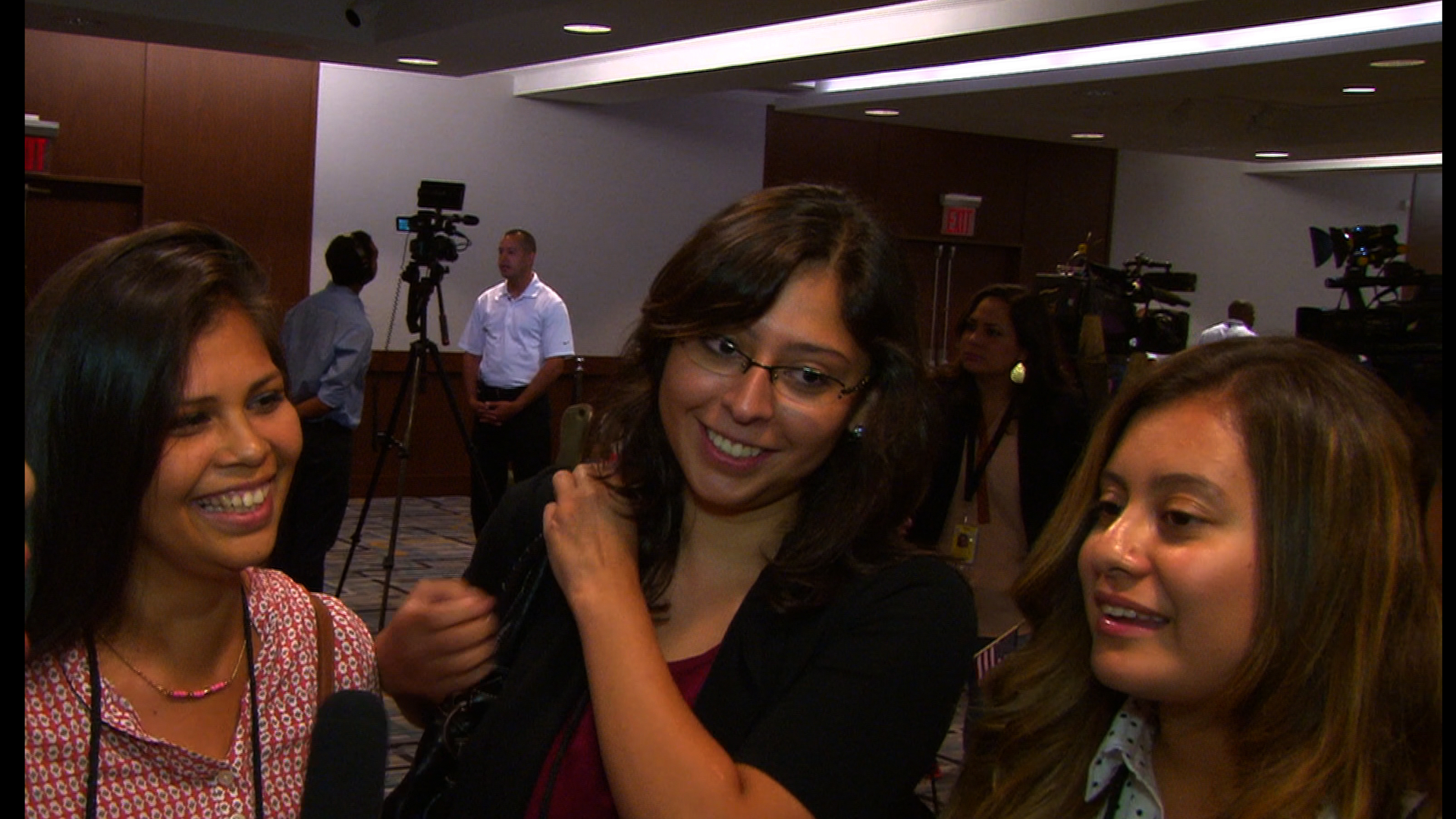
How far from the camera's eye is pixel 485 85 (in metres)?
9.71

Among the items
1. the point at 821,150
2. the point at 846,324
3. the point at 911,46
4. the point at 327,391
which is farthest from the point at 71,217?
the point at 846,324

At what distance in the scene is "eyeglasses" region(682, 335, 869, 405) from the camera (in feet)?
4.34

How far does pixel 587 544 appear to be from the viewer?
127 cm

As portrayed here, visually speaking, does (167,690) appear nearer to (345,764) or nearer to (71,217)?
(345,764)

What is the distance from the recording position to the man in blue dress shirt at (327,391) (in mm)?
5094

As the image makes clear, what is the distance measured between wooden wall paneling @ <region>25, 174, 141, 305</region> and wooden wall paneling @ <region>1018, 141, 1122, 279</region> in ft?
25.3

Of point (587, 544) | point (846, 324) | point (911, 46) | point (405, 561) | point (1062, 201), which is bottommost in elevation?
point (405, 561)

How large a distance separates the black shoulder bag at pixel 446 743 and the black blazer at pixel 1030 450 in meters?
2.22

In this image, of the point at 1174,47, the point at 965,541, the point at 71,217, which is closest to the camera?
the point at 965,541

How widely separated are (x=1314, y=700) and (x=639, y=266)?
9634 millimetres

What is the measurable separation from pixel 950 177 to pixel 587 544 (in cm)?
1100

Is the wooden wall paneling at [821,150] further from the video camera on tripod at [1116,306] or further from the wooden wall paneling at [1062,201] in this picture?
the video camera on tripod at [1116,306]

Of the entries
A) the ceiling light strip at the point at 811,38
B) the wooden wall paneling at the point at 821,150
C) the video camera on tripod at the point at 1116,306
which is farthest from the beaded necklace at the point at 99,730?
the wooden wall paneling at the point at 821,150

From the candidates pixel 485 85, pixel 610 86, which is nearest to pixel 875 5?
pixel 610 86
